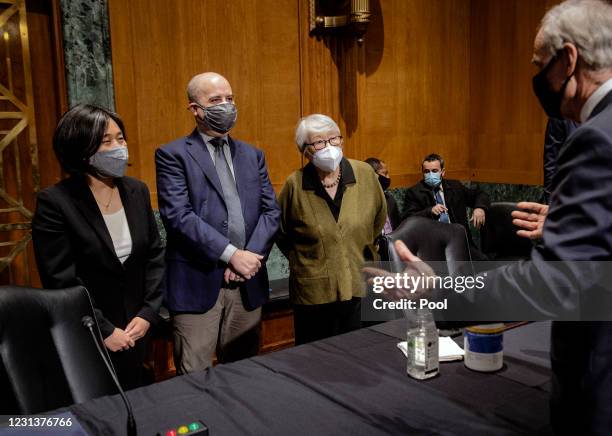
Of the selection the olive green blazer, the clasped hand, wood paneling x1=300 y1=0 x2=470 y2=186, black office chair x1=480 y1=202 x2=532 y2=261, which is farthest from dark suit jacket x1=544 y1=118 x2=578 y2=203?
the clasped hand

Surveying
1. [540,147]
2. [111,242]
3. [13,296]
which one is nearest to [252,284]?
[111,242]

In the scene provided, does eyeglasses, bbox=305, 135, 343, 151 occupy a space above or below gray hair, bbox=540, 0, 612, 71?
below

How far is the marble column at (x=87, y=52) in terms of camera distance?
10.8 ft

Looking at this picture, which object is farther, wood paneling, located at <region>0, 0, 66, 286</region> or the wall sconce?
the wall sconce

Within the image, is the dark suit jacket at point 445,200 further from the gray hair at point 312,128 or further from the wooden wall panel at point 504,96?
A: the gray hair at point 312,128

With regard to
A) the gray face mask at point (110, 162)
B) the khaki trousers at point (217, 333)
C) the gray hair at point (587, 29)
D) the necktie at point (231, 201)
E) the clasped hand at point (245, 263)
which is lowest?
the khaki trousers at point (217, 333)

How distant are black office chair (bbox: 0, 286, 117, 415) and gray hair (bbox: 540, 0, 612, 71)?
1.32 m

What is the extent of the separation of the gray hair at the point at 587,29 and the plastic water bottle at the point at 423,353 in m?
0.73

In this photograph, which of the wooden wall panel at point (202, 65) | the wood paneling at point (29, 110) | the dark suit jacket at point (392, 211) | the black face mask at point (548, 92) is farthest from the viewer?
the dark suit jacket at point (392, 211)

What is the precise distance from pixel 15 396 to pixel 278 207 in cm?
136

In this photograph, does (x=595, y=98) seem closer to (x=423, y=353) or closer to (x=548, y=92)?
(x=548, y=92)

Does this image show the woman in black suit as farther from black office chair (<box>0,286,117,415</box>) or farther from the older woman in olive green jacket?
the older woman in olive green jacket

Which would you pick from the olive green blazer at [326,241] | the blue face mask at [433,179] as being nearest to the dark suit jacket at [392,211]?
the blue face mask at [433,179]

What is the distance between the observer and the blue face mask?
182 inches
